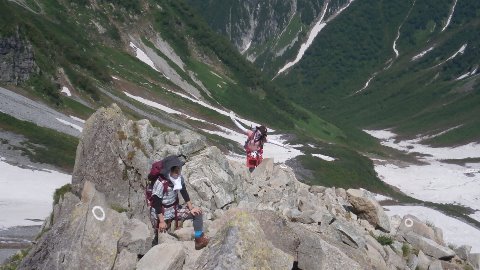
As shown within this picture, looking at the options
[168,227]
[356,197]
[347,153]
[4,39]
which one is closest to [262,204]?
[356,197]

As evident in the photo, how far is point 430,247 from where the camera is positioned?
923 inches

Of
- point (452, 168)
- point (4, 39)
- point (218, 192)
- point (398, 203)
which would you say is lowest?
point (218, 192)

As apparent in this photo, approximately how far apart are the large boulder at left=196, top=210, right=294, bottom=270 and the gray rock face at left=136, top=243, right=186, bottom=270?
706 mm

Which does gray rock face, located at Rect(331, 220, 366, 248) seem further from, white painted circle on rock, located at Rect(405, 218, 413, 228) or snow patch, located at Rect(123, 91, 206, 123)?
snow patch, located at Rect(123, 91, 206, 123)

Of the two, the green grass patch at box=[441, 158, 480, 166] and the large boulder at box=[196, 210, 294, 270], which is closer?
the large boulder at box=[196, 210, 294, 270]

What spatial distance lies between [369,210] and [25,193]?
1059 inches

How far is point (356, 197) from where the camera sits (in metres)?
25.6

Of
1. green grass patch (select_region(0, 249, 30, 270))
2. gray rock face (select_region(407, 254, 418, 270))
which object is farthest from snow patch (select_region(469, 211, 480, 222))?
green grass patch (select_region(0, 249, 30, 270))

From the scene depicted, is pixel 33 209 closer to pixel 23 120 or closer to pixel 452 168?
pixel 23 120

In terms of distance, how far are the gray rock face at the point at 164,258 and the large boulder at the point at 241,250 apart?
2.32ft

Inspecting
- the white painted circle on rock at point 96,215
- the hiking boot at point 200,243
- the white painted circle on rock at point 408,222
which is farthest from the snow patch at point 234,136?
the hiking boot at point 200,243

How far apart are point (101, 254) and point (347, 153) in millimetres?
90138

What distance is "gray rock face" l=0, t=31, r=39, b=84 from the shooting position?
6912cm

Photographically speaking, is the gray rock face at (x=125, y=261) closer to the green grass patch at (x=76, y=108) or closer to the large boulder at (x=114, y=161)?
the large boulder at (x=114, y=161)
